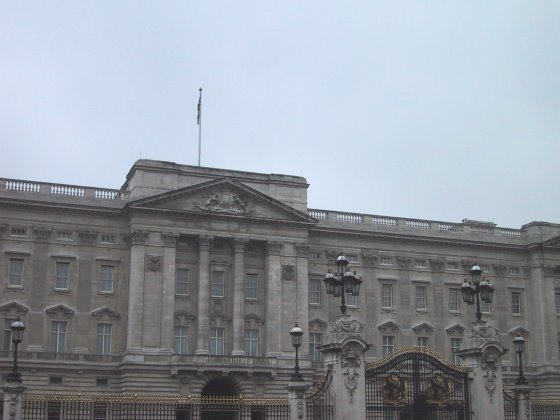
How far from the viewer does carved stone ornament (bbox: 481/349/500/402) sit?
39406mm

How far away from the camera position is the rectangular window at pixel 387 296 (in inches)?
2904

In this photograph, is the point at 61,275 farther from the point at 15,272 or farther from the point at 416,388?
the point at 416,388

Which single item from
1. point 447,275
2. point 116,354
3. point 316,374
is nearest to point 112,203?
point 116,354

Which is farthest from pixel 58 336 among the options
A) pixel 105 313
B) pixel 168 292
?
pixel 168 292

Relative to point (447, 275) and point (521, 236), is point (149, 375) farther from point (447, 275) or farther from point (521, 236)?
point (521, 236)

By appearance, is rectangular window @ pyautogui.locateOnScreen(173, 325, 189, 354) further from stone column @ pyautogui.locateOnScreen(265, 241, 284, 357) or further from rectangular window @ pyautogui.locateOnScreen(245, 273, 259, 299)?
stone column @ pyautogui.locateOnScreen(265, 241, 284, 357)

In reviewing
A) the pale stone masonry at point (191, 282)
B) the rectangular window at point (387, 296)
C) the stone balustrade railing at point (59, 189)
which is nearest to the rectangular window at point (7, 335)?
the pale stone masonry at point (191, 282)

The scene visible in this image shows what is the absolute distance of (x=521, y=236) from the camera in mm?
81062

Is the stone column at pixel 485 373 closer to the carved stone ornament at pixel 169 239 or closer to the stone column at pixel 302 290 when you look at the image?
the stone column at pixel 302 290

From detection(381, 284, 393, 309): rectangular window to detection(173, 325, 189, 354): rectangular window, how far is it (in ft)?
56.4

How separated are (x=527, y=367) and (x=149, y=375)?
33.2m

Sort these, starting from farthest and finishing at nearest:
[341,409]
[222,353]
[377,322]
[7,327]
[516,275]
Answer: [516,275] → [377,322] → [222,353] → [7,327] → [341,409]

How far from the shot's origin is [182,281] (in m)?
66.7

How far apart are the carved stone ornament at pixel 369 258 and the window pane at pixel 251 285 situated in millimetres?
10066
